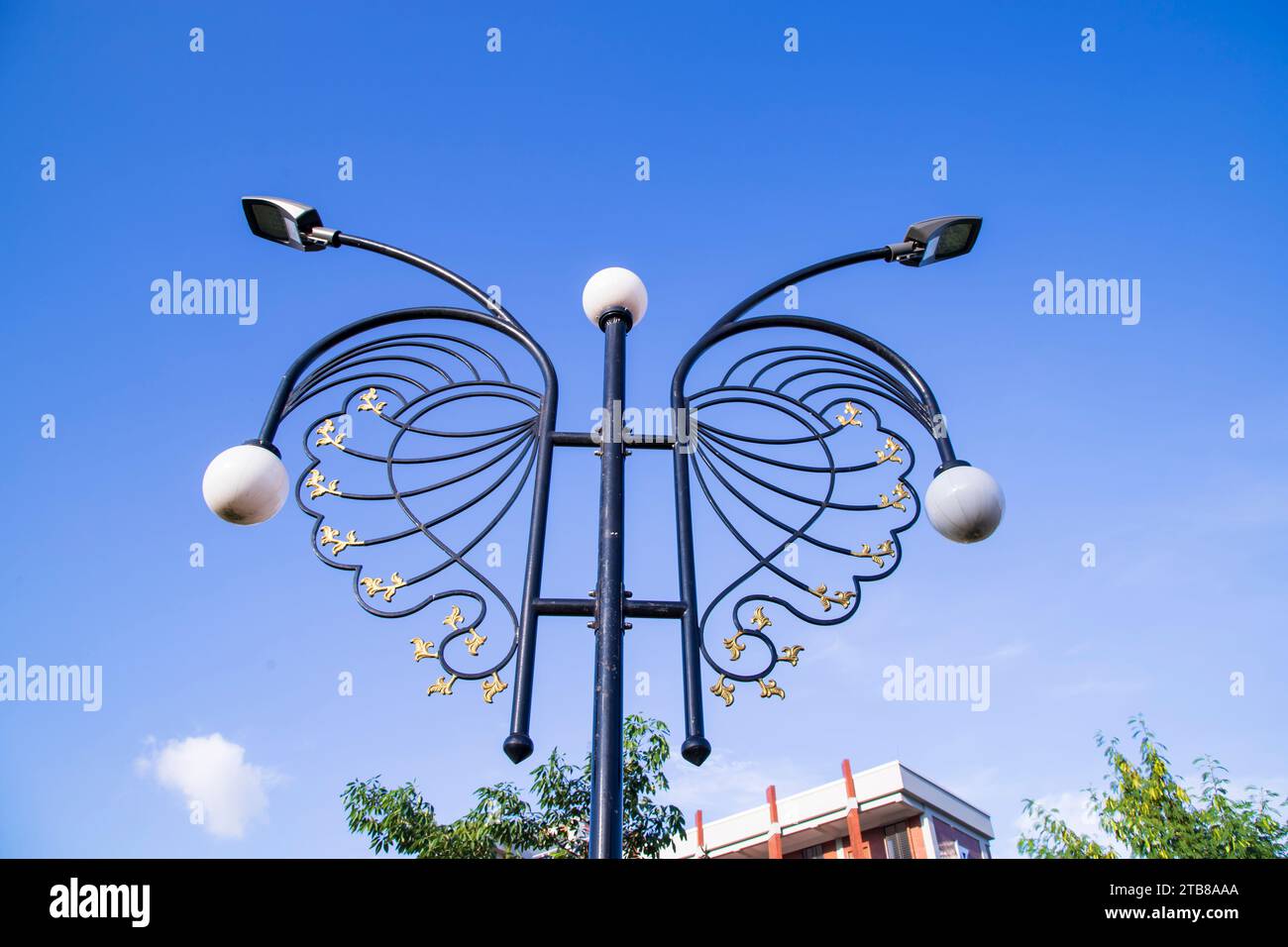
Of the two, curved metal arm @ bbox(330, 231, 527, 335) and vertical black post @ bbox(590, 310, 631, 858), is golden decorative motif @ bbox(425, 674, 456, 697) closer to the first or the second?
vertical black post @ bbox(590, 310, 631, 858)

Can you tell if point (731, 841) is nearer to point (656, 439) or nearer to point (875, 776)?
point (875, 776)

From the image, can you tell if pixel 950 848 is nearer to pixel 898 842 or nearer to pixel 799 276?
pixel 898 842

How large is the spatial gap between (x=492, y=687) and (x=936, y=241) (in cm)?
319

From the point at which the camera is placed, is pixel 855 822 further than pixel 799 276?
Yes

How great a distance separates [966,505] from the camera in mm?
3951

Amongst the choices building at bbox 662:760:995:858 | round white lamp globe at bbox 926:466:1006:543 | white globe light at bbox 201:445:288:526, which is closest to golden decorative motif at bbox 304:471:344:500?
white globe light at bbox 201:445:288:526

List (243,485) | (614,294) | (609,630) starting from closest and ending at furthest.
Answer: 1. (609,630)
2. (243,485)
3. (614,294)

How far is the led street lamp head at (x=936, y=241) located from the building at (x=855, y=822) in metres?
18.3

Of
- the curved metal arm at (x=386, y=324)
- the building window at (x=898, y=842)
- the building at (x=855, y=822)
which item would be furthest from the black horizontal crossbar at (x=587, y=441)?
the building window at (x=898, y=842)

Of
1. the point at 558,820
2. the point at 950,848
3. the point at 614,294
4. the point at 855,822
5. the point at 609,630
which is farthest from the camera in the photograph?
the point at 950,848

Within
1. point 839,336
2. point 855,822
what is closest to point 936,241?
point 839,336
